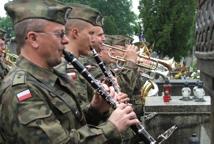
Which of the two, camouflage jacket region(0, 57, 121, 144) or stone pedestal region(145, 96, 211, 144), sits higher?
camouflage jacket region(0, 57, 121, 144)

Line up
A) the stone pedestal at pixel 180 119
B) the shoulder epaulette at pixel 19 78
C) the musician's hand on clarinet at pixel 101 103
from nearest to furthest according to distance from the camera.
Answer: the shoulder epaulette at pixel 19 78 → the musician's hand on clarinet at pixel 101 103 → the stone pedestal at pixel 180 119

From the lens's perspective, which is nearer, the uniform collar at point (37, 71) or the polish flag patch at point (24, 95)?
the polish flag patch at point (24, 95)

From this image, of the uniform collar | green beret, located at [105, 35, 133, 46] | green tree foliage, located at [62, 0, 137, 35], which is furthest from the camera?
green tree foliage, located at [62, 0, 137, 35]

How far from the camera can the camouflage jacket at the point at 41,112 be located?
265 cm

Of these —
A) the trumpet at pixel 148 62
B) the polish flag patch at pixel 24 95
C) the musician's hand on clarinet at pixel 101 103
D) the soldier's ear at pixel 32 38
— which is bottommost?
the trumpet at pixel 148 62

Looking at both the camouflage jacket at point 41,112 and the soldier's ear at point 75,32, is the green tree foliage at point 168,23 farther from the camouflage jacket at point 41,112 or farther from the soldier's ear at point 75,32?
the camouflage jacket at point 41,112

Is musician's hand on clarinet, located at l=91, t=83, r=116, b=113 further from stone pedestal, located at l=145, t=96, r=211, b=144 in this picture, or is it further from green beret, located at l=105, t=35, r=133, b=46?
stone pedestal, located at l=145, t=96, r=211, b=144

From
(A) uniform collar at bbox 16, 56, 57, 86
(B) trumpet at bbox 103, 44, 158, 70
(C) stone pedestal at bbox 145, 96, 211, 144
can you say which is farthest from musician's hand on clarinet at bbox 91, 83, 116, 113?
(C) stone pedestal at bbox 145, 96, 211, 144

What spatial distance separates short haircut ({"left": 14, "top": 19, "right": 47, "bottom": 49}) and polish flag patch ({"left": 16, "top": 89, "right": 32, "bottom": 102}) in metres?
0.38

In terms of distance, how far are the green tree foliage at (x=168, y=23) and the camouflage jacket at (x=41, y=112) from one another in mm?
28385

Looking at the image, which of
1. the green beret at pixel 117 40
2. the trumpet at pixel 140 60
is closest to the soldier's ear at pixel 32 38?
the trumpet at pixel 140 60

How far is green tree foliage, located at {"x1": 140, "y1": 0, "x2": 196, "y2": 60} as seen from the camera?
31.5 meters

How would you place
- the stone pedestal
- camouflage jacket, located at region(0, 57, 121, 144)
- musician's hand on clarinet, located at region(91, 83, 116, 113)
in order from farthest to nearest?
the stone pedestal
musician's hand on clarinet, located at region(91, 83, 116, 113)
camouflage jacket, located at region(0, 57, 121, 144)

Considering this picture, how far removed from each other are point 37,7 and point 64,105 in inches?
24.6
